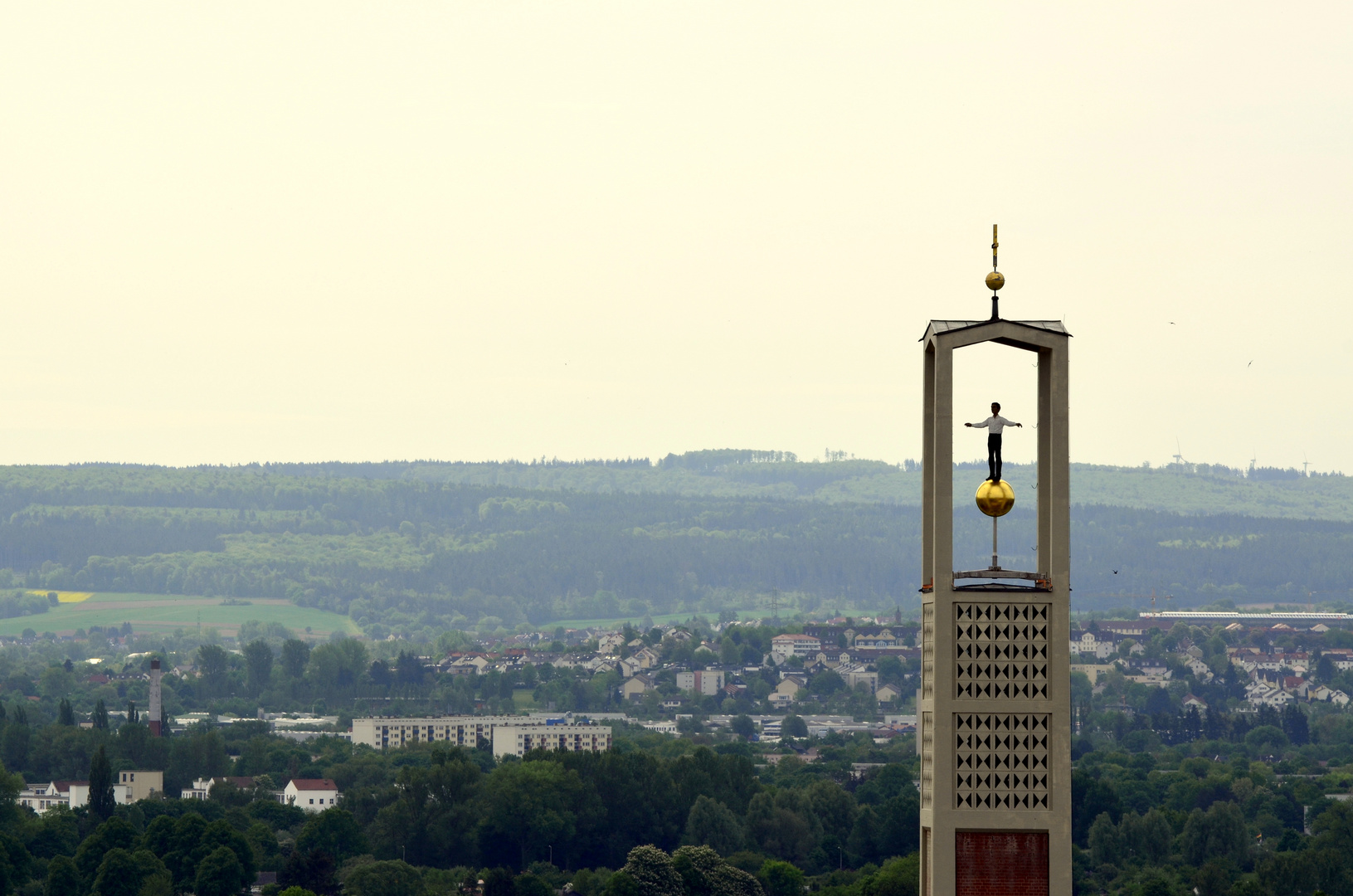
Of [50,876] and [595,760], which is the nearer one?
[50,876]

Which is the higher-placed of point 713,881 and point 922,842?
point 922,842

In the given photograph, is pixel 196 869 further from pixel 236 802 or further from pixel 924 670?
pixel 924 670

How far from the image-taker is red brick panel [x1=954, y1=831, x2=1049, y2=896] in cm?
3384

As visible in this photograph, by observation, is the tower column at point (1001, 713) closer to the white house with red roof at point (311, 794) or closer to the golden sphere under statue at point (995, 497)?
the golden sphere under statue at point (995, 497)

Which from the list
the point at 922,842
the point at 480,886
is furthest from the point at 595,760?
the point at 922,842

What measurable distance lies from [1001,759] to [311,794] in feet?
514

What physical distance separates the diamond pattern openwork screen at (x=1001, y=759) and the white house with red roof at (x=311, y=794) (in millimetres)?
150003

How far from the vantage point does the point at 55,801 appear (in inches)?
7215

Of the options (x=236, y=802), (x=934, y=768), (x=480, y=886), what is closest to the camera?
(x=934, y=768)

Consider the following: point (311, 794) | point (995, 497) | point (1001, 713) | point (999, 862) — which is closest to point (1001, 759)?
point (1001, 713)

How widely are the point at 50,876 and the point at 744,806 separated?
55.7 metres

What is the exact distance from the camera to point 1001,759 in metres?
34.0

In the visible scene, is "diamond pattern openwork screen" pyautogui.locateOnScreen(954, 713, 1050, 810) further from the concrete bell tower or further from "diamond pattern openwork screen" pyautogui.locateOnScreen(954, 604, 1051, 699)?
"diamond pattern openwork screen" pyautogui.locateOnScreen(954, 604, 1051, 699)

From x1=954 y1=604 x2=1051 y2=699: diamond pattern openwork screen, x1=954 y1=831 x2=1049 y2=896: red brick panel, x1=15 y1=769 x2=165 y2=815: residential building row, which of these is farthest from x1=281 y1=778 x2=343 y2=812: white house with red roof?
x1=954 y1=604 x2=1051 y2=699: diamond pattern openwork screen
